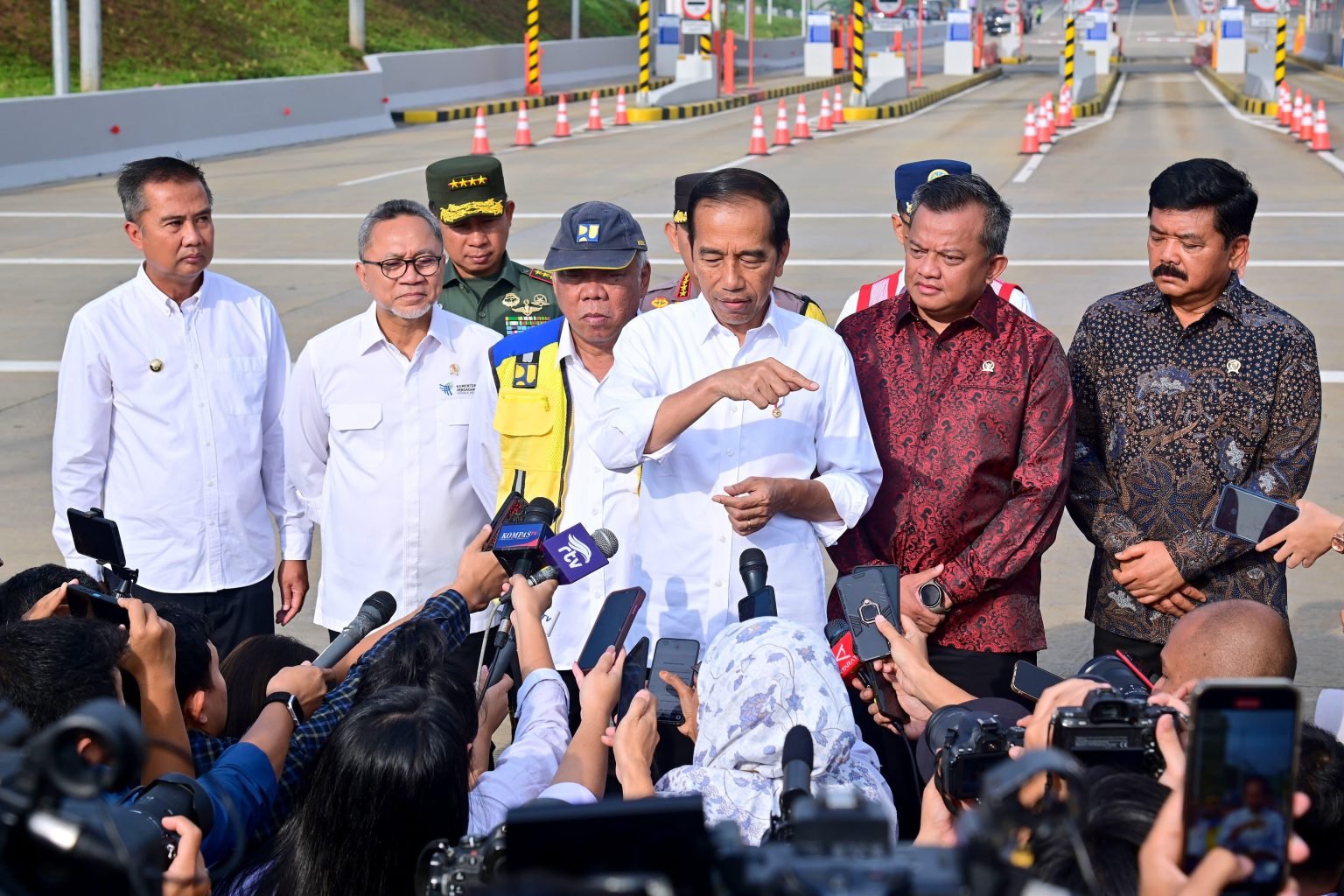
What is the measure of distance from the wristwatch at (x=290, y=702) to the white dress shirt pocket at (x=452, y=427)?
151 centimetres

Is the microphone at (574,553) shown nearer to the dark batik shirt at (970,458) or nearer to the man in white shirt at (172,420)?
the dark batik shirt at (970,458)

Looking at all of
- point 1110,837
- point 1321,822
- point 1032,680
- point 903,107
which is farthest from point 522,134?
point 1110,837

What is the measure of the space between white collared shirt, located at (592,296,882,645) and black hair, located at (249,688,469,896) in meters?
1.33

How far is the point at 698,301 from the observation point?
13.3 ft

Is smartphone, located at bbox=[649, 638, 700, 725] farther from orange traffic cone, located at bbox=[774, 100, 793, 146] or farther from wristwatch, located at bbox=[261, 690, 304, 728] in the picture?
orange traffic cone, located at bbox=[774, 100, 793, 146]

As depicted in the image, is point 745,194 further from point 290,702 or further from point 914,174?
point 914,174

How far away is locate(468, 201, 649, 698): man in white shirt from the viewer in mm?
4332

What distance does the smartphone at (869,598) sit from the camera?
344 cm

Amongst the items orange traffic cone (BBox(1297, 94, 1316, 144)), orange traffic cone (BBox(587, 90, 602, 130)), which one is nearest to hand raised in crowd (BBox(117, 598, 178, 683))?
orange traffic cone (BBox(1297, 94, 1316, 144))

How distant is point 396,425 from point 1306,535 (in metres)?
2.55

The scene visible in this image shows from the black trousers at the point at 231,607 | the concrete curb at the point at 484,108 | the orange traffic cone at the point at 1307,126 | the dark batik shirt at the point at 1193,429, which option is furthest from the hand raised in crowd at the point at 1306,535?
the concrete curb at the point at 484,108

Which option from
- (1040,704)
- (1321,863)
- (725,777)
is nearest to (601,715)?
(725,777)

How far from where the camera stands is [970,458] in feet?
13.4

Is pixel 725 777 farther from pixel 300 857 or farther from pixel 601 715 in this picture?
pixel 300 857
